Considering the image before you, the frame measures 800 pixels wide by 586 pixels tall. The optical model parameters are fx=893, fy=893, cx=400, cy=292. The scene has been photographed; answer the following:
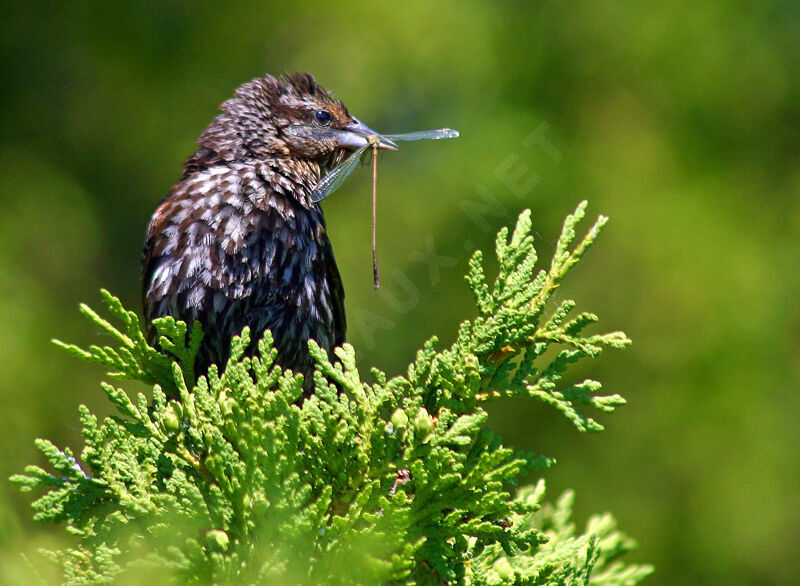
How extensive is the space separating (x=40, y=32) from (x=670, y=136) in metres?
3.40

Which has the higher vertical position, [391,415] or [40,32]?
[40,32]

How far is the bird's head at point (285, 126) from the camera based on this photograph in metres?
3.03

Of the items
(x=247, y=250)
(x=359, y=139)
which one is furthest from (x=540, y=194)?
(x=247, y=250)

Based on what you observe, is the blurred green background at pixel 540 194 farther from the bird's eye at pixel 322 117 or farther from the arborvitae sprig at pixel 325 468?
the arborvitae sprig at pixel 325 468

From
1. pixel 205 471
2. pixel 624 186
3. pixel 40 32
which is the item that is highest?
pixel 40 32

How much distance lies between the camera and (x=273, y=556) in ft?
4.72

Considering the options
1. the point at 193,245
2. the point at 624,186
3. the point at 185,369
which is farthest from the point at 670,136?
the point at 185,369

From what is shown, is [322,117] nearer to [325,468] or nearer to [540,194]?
[540,194]

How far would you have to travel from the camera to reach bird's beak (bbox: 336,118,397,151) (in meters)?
3.16

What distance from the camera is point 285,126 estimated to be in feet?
10.3

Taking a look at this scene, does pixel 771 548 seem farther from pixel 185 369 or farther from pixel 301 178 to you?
pixel 185 369

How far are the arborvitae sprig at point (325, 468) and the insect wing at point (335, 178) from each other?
4.13ft

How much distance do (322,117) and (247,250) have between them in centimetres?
82

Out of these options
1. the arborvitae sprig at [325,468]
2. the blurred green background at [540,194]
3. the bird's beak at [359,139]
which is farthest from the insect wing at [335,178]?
the arborvitae sprig at [325,468]
